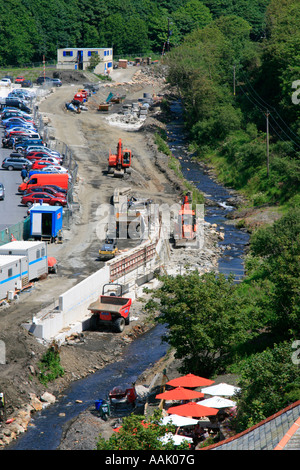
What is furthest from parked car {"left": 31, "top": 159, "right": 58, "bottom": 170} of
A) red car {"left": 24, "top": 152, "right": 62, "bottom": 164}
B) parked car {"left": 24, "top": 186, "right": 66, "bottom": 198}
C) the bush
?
the bush

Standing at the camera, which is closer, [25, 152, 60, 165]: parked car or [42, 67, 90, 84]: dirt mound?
[25, 152, 60, 165]: parked car

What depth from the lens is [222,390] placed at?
28.6 metres

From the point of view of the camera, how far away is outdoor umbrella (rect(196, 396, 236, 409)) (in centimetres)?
2741

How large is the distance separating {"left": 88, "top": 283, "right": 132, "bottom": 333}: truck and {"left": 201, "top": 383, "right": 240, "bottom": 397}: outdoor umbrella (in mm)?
12025

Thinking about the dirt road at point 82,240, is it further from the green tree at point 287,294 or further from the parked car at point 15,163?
the green tree at point 287,294

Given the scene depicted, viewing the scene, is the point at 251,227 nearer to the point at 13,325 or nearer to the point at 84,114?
the point at 13,325

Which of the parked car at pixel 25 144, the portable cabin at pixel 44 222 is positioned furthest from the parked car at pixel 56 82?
the portable cabin at pixel 44 222

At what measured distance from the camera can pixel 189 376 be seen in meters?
30.1

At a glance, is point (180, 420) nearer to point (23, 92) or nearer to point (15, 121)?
point (15, 121)

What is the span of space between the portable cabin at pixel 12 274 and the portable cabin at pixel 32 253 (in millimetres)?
377

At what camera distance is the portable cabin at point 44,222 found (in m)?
48.1

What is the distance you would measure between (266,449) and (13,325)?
68.0 feet

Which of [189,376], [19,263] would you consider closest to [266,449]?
[189,376]

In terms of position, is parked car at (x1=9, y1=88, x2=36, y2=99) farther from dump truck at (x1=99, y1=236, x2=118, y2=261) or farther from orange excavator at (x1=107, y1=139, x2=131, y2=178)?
dump truck at (x1=99, y1=236, x2=118, y2=261)
